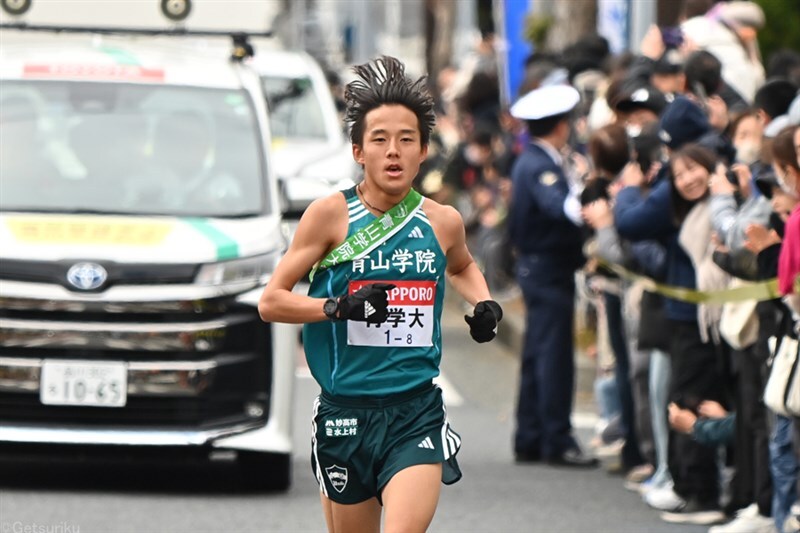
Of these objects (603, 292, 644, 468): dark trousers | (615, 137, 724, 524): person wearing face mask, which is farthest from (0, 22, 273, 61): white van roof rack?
(615, 137, 724, 524): person wearing face mask

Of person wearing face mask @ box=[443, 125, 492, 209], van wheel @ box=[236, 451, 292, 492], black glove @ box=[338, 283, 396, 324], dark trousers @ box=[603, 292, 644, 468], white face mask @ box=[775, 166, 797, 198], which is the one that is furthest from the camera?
person wearing face mask @ box=[443, 125, 492, 209]

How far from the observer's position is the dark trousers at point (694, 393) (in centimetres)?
953

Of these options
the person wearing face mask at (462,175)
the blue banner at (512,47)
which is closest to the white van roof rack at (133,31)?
the person wearing face mask at (462,175)

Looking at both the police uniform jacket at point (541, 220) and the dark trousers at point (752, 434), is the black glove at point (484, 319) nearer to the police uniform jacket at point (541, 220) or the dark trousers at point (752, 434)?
the dark trousers at point (752, 434)

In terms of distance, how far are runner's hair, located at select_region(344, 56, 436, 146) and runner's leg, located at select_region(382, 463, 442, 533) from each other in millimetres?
997

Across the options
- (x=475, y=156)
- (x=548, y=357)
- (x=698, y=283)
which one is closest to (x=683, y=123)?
(x=698, y=283)

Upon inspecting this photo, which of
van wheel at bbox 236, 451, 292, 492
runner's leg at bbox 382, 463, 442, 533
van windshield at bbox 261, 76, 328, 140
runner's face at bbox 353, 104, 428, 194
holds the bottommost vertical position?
van wheel at bbox 236, 451, 292, 492

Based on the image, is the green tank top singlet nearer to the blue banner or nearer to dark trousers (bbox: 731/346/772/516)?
dark trousers (bbox: 731/346/772/516)

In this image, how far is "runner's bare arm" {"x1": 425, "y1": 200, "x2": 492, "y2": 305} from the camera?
6.36 meters

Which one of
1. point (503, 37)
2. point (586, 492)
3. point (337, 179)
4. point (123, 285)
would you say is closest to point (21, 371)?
point (123, 285)

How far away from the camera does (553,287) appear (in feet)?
37.2

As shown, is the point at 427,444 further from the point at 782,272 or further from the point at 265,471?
the point at 265,471

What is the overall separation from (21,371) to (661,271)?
10.2ft

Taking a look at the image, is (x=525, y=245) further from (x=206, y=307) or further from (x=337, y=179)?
(x=337, y=179)
